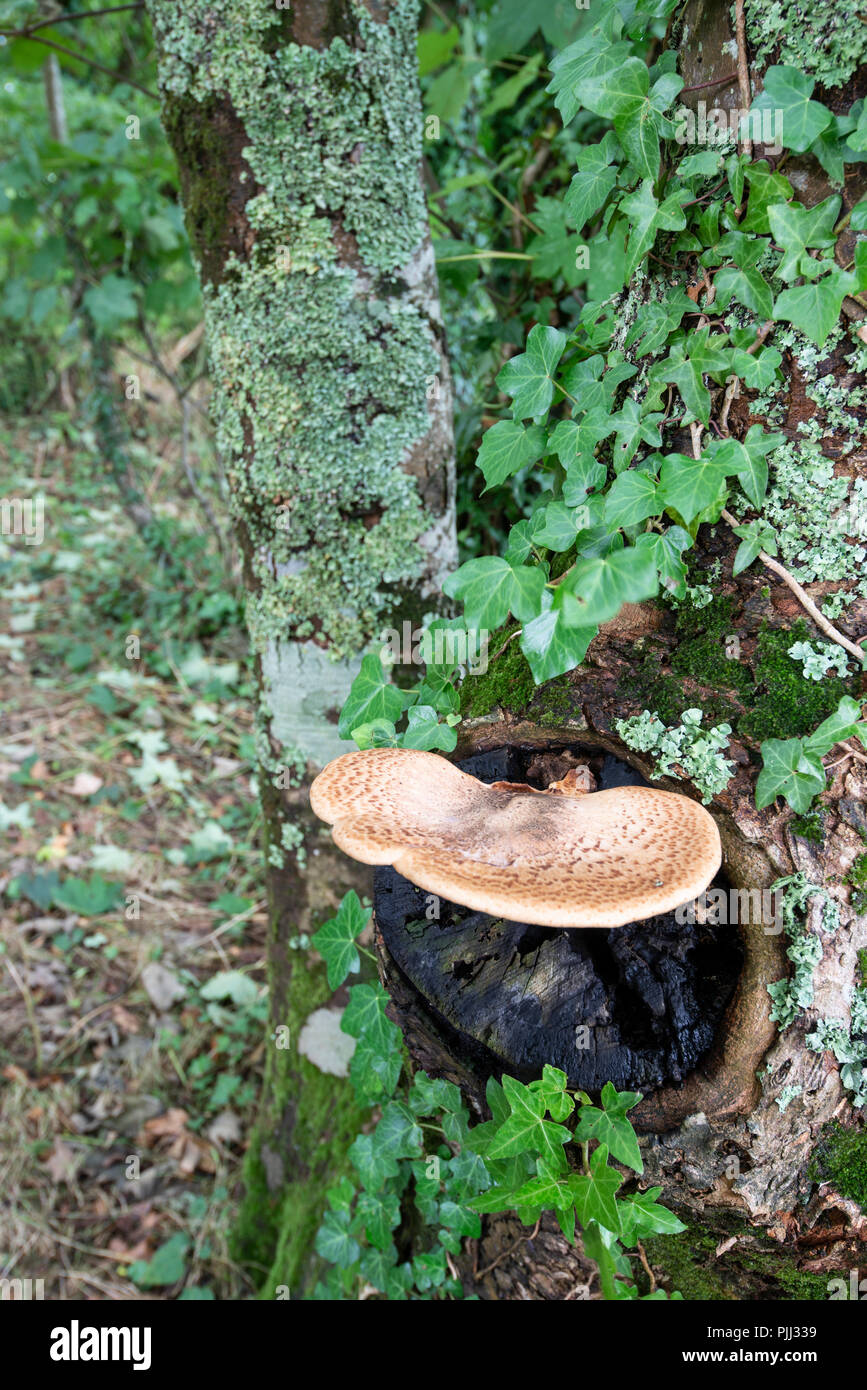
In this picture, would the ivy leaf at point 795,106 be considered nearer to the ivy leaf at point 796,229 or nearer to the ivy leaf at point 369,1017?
the ivy leaf at point 796,229

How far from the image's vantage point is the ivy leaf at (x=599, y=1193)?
1.30m

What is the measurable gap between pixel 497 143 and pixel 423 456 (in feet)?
8.57

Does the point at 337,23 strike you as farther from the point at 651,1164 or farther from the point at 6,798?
the point at 6,798

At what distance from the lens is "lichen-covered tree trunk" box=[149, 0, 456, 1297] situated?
2.03 meters

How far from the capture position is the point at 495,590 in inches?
55.5

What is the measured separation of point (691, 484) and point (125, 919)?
368 centimetres

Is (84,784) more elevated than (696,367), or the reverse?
(696,367)

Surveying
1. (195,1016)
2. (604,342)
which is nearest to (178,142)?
(604,342)

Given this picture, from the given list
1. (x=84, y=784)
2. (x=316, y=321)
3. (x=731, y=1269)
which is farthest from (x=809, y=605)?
(x=84, y=784)

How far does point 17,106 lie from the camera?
5.88 meters

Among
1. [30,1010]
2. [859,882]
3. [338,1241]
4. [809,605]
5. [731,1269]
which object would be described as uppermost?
[809,605]

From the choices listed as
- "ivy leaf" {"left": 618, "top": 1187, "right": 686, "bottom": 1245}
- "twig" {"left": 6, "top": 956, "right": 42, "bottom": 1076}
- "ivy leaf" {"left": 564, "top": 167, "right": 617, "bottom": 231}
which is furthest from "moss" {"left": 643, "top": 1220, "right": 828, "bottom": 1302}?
"twig" {"left": 6, "top": 956, "right": 42, "bottom": 1076}

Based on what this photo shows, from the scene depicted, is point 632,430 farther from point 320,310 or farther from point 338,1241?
point 338,1241

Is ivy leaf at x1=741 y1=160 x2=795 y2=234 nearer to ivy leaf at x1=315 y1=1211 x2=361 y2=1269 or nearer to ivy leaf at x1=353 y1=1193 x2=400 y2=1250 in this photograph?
ivy leaf at x1=353 y1=1193 x2=400 y2=1250
